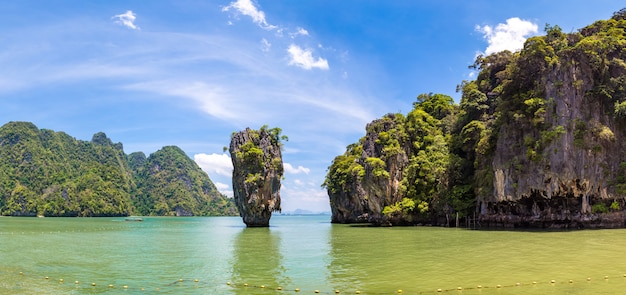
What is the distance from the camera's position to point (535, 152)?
37.3m

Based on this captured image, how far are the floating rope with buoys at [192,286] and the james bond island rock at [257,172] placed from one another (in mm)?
35592

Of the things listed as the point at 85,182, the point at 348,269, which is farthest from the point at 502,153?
the point at 85,182

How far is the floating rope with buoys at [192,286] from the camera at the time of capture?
1155cm

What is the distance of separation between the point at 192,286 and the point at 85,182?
13807 centimetres

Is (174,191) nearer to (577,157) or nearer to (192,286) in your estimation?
(577,157)

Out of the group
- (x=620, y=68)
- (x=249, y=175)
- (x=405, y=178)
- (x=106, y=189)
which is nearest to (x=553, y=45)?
(x=620, y=68)

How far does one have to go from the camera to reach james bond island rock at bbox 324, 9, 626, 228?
36.0 meters

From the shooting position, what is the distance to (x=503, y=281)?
1251 centimetres

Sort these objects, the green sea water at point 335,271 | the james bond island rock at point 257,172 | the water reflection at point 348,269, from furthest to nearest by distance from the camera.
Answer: the james bond island rock at point 257,172 < the water reflection at point 348,269 < the green sea water at point 335,271

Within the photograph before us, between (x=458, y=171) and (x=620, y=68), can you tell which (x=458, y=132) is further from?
(x=620, y=68)

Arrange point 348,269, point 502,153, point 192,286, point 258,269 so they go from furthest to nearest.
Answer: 1. point 502,153
2. point 258,269
3. point 348,269
4. point 192,286

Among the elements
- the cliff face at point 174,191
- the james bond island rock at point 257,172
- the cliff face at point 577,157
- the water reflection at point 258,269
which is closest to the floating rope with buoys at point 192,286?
the water reflection at point 258,269

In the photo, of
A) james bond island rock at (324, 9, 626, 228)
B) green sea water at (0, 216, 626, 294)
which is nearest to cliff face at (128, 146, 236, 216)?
james bond island rock at (324, 9, 626, 228)

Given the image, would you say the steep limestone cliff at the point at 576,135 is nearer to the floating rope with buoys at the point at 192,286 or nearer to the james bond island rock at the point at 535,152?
the james bond island rock at the point at 535,152
